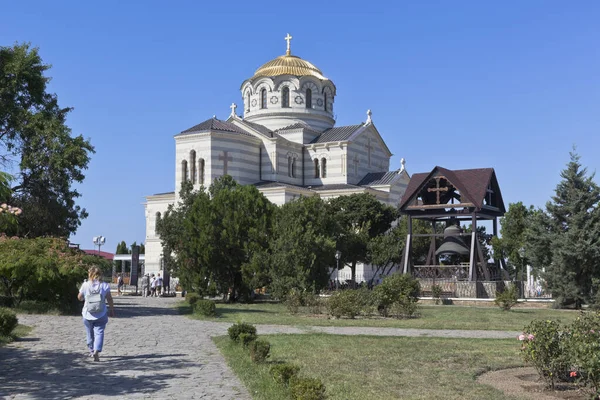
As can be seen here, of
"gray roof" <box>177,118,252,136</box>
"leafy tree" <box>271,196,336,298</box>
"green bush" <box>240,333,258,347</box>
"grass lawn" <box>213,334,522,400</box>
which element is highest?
"gray roof" <box>177,118,252,136</box>

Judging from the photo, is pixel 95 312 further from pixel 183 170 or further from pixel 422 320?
pixel 183 170

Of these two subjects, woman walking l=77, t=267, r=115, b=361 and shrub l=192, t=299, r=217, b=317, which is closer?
woman walking l=77, t=267, r=115, b=361

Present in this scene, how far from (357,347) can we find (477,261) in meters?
24.3

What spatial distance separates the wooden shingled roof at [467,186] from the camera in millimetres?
35469

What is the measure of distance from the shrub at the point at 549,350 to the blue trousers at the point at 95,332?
7056 mm

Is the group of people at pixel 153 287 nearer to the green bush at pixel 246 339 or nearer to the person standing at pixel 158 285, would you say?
the person standing at pixel 158 285

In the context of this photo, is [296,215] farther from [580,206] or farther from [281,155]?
[281,155]

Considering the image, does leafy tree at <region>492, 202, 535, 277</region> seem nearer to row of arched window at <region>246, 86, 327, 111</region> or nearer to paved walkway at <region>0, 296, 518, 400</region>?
row of arched window at <region>246, 86, 327, 111</region>

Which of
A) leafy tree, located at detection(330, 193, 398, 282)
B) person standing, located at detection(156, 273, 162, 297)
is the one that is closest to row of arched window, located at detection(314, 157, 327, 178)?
leafy tree, located at detection(330, 193, 398, 282)

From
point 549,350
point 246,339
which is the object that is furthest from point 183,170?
point 549,350

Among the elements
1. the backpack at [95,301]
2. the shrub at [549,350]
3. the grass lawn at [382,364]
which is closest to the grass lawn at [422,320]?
the grass lawn at [382,364]

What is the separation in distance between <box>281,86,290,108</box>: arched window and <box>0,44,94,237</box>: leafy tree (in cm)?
3427

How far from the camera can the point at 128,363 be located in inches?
460

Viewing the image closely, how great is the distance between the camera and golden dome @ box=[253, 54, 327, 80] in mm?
59062
